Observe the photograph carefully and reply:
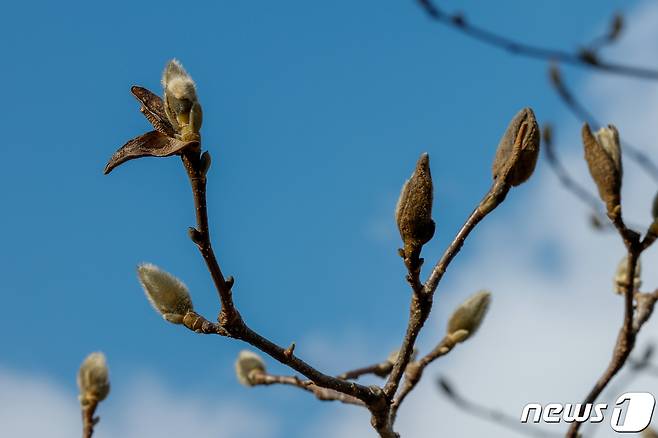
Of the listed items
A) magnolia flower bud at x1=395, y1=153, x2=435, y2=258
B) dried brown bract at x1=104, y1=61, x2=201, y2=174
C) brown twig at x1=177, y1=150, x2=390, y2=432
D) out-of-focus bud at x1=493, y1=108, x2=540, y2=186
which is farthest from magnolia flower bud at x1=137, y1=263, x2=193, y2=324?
out-of-focus bud at x1=493, y1=108, x2=540, y2=186

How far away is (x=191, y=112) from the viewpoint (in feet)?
5.21

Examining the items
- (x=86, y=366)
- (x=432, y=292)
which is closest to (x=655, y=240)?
(x=432, y=292)

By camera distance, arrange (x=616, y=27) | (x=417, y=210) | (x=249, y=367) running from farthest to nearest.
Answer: (x=616, y=27)
(x=249, y=367)
(x=417, y=210)

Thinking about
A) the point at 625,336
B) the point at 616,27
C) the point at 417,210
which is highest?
the point at 616,27

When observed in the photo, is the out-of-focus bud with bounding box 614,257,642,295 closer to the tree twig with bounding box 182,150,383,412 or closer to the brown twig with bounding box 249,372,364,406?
the brown twig with bounding box 249,372,364,406

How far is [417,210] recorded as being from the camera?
173 cm

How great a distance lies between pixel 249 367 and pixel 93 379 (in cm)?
60

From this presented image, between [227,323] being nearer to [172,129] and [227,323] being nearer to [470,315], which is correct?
[172,129]

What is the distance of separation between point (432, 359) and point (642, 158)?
5.45 feet

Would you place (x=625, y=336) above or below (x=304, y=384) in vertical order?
above

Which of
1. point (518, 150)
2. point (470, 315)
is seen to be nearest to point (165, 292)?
point (518, 150)

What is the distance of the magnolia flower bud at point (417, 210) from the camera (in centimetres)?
172

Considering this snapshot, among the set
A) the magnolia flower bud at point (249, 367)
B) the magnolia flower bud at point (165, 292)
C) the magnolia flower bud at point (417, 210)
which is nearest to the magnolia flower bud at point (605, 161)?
the magnolia flower bud at point (417, 210)

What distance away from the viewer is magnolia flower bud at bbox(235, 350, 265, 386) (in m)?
A: 3.06
